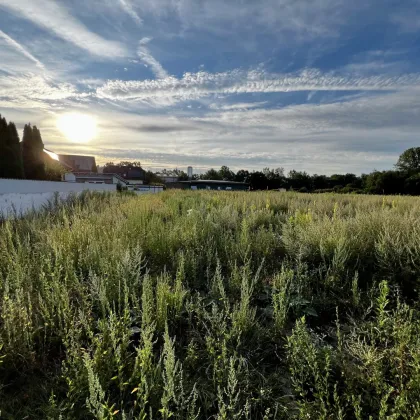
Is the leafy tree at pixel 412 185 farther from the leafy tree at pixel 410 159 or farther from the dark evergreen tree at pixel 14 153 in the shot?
the dark evergreen tree at pixel 14 153

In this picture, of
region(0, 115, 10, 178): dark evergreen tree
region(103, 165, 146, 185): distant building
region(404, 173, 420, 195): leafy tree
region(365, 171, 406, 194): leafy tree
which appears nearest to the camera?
region(0, 115, 10, 178): dark evergreen tree

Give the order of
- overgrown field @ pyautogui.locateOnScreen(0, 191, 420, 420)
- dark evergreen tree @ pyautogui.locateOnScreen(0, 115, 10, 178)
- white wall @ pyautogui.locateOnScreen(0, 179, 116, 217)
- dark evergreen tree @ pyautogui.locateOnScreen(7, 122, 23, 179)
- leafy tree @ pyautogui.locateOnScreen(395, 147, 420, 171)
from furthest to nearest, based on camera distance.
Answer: leafy tree @ pyautogui.locateOnScreen(395, 147, 420, 171), dark evergreen tree @ pyautogui.locateOnScreen(7, 122, 23, 179), dark evergreen tree @ pyautogui.locateOnScreen(0, 115, 10, 178), white wall @ pyautogui.locateOnScreen(0, 179, 116, 217), overgrown field @ pyautogui.locateOnScreen(0, 191, 420, 420)

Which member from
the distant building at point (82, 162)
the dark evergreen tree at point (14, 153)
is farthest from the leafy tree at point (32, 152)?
the distant building at point (82, 162)

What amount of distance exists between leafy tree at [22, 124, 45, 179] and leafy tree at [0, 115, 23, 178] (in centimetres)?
384

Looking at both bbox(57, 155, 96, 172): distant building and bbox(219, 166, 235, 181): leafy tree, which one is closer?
bbox(57, 155, 96, 172): distant building

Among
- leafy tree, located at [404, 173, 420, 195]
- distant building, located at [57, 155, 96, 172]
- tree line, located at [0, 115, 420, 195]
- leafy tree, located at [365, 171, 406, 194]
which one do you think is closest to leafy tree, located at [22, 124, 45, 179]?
tree line, located at [0, 115, 420, 195]

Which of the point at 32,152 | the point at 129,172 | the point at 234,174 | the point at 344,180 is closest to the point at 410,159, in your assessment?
the point at 344,180

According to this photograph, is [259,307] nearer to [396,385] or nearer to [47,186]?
[396,385]

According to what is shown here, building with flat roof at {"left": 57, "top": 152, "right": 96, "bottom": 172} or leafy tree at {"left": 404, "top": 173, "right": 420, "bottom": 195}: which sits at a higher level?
building with flat roof at {"left": 57, "top": 152, "right": 96, "bottom": 172}

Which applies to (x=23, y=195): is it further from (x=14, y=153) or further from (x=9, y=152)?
(x=14, y=153)

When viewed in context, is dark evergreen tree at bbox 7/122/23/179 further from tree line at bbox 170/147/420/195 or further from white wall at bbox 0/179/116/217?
tree line at bbox 170/147/420/195

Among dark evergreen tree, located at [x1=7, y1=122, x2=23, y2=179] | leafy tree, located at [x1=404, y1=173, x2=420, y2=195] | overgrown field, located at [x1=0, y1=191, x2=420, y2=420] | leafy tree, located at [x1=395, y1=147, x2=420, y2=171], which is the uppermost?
leafy tree, located at [x1=395, y1=147, x2=420, y2=171]

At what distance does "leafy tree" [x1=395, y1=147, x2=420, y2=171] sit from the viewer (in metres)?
57.3

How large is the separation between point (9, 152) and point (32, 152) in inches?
195
